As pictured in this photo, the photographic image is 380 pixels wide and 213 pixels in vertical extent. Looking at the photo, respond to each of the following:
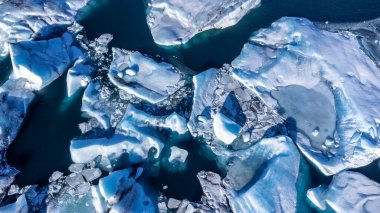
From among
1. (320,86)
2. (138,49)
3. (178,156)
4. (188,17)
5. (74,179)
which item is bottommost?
(74,179)

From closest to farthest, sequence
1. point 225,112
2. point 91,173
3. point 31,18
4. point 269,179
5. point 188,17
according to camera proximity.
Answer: point 269,179, point 91,173, point 225,112, point 31,18, point 188,17

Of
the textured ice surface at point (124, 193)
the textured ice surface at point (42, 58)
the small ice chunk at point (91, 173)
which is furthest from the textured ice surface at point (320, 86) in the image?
the textured ice surface at point (42, 58)

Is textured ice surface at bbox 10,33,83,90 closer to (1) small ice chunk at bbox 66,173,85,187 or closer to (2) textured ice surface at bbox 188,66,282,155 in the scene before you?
(1) small ice chunk at bbox 66,173,85,187

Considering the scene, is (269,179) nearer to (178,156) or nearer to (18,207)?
A: (178,156)

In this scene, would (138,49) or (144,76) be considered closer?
(144,76)

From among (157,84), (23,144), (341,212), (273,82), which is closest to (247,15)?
(273,82)

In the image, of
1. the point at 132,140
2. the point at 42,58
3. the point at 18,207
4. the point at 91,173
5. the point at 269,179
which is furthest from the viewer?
the point at 42,58

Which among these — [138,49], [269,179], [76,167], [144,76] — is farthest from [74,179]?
[269,179]

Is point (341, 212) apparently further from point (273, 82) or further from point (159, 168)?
point (159, 168)
